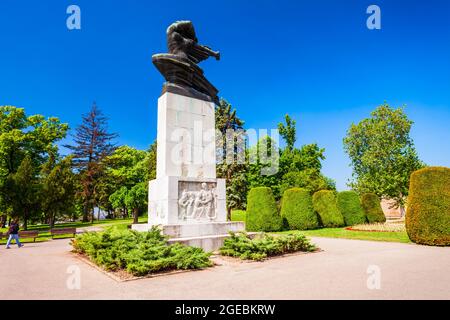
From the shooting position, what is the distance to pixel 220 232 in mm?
10867

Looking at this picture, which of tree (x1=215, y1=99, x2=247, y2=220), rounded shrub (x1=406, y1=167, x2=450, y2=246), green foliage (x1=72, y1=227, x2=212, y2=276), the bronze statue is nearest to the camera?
green foliage (x1=72, y1=227, x2=212, y2=276)

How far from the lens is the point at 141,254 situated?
7.12 metres

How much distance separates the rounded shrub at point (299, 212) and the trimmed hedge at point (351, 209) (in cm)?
296

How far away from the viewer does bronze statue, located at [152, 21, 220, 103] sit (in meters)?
12.0

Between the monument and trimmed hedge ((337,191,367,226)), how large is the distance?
50.7 ft

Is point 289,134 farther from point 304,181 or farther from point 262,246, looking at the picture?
point 262,246

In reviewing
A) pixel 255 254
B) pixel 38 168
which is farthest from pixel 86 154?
pixel 255 254

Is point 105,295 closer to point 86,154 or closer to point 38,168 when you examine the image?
point 38,168

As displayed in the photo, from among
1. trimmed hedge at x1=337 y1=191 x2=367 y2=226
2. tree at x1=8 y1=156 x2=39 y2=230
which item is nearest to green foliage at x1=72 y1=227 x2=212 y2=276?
trimmed hedge at x1=337 y1=191 x2=367 y2=226

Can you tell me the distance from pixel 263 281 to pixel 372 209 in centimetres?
2199

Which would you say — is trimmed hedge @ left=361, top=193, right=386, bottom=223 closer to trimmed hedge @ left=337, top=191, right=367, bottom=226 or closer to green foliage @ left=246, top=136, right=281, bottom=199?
trimmed hedge @ left=337, top=191, right=367, bottom=226

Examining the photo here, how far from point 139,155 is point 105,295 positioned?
143 feet

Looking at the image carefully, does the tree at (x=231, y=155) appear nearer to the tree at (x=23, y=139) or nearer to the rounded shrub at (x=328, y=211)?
the rounded shrub at (x=328, y=211)

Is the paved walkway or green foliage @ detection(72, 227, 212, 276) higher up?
green foliage @ detection(72, 227, 212, 276)
